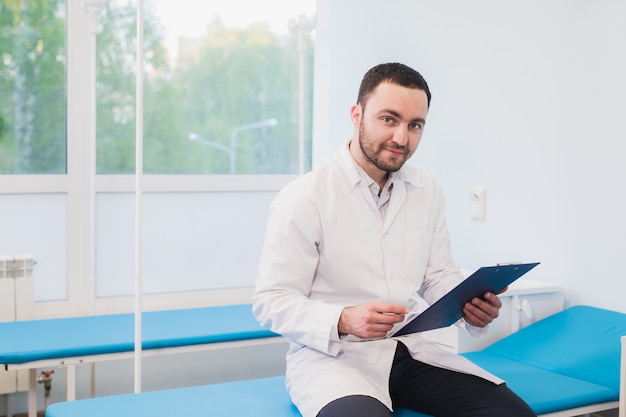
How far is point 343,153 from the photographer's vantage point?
2010mm

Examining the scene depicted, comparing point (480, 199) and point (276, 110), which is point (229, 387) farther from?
point (276, 110)

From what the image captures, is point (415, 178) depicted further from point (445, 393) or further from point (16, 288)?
point (16, 288)

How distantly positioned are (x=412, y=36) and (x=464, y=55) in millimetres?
357

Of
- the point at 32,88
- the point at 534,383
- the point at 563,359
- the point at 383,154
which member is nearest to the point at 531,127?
the point at 563,359

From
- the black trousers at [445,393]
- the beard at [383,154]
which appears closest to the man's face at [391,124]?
the beard at [383,154]

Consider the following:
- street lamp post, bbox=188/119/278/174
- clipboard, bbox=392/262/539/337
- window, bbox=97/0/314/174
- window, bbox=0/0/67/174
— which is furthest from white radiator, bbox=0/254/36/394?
clipboard, bbox=392/262/539/337

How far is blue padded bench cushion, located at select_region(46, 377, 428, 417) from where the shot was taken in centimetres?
186

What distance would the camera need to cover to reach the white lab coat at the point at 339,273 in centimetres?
176

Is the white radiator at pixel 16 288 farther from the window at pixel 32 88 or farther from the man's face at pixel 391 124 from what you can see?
the man's face at pixel 391 124

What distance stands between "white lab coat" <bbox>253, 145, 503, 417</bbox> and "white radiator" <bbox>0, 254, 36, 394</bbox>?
1516mm

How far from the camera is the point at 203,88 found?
11.9 feet

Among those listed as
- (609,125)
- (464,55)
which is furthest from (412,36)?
(609,125)

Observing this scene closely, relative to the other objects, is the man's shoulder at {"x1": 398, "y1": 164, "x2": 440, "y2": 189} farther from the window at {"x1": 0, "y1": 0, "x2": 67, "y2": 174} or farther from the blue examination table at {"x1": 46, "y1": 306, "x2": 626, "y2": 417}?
the window at {"x1": 0, "y1": 0, "x2": 67, "y2": 174}

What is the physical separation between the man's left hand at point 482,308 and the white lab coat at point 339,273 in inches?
5.7
